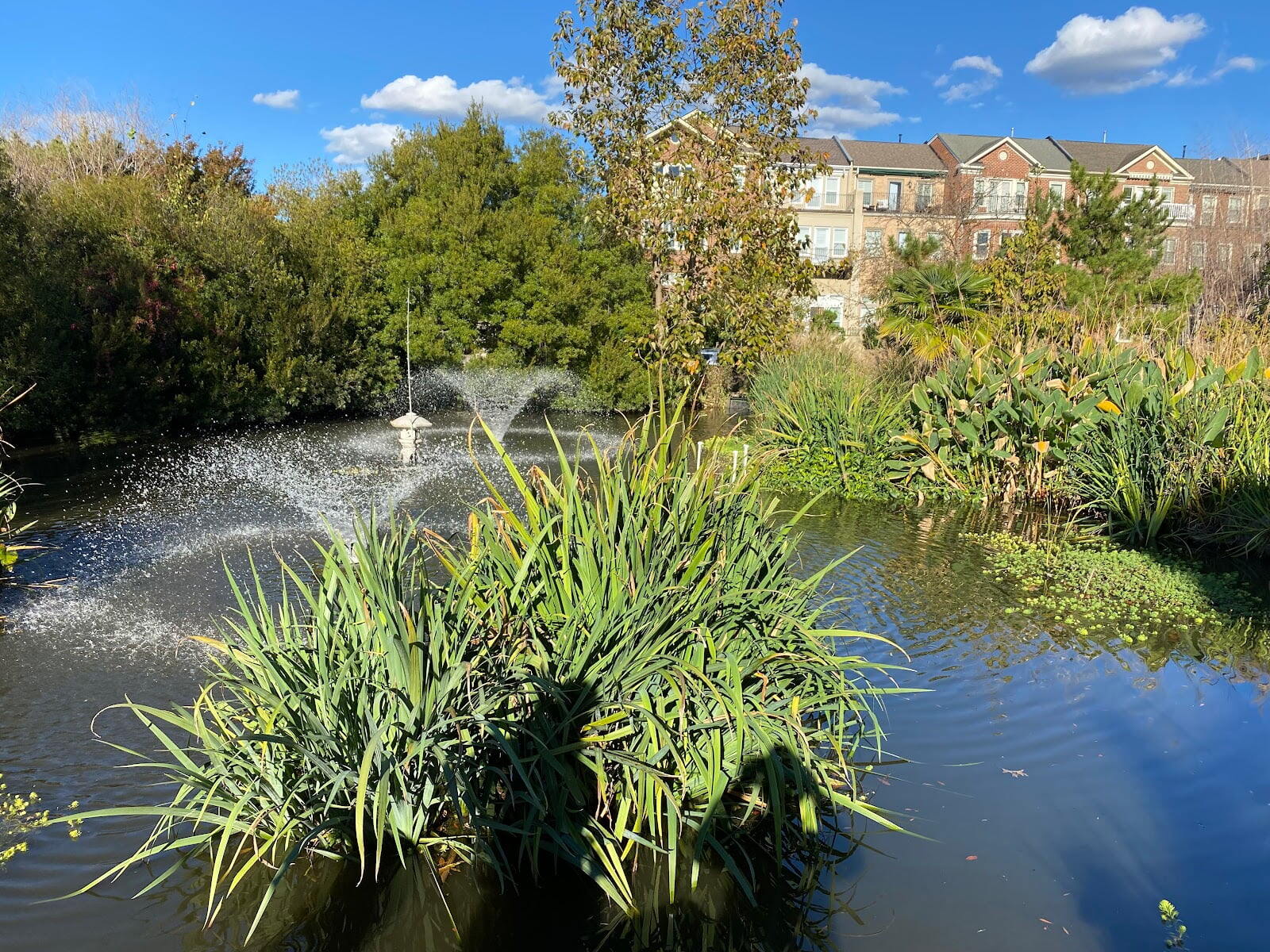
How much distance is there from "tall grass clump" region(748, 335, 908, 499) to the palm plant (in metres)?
1.62

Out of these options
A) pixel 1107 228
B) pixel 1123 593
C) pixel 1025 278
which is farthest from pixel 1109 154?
pixel 1123 593

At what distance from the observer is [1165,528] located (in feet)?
25.8

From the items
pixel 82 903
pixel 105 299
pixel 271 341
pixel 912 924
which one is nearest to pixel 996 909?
pixel 912 924

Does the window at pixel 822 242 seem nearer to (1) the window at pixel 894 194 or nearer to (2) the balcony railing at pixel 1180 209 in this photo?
(1) the window at pixel 894 194

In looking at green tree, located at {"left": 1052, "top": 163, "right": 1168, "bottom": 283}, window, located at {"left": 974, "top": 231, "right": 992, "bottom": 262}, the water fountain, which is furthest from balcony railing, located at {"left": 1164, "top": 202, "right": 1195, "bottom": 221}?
the water fountain

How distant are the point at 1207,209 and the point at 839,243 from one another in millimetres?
13182

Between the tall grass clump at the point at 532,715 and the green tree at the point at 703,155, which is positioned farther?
the green tree at the point at 703,155

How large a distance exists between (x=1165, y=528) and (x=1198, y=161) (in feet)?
113

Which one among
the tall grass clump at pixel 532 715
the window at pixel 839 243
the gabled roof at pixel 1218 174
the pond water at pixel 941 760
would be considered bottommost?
the pond water at pixel 941 760

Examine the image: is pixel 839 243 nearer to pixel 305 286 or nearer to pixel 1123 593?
pixel 305 286

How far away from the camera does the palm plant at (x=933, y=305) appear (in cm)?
1271

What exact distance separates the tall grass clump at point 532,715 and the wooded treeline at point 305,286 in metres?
11.0

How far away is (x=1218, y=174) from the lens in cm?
3562

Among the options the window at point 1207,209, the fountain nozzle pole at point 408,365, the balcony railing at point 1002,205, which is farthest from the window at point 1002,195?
the fountain nozzle pole at point 408,365
